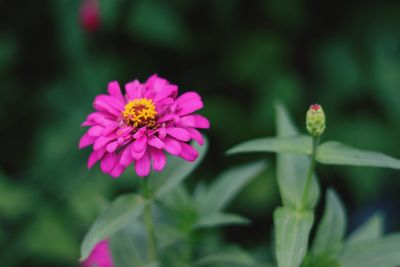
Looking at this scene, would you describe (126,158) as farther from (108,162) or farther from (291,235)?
(291,235)

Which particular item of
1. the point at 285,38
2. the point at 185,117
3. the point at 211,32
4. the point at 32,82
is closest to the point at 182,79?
the point at 211,32

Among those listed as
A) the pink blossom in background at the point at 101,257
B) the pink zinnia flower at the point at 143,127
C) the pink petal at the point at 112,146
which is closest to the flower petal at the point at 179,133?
the pink zinnia flower at the point at 143,127

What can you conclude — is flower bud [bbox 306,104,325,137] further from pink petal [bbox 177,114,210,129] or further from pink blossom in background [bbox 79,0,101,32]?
pink blossom in background [bbox 79,0,101,32]

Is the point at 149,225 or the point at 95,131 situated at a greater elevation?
the point at 95,131

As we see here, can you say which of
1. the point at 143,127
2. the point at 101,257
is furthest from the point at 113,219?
the point at 101,257

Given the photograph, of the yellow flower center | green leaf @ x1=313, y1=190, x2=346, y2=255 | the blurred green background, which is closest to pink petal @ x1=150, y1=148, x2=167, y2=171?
the yellow flower center
